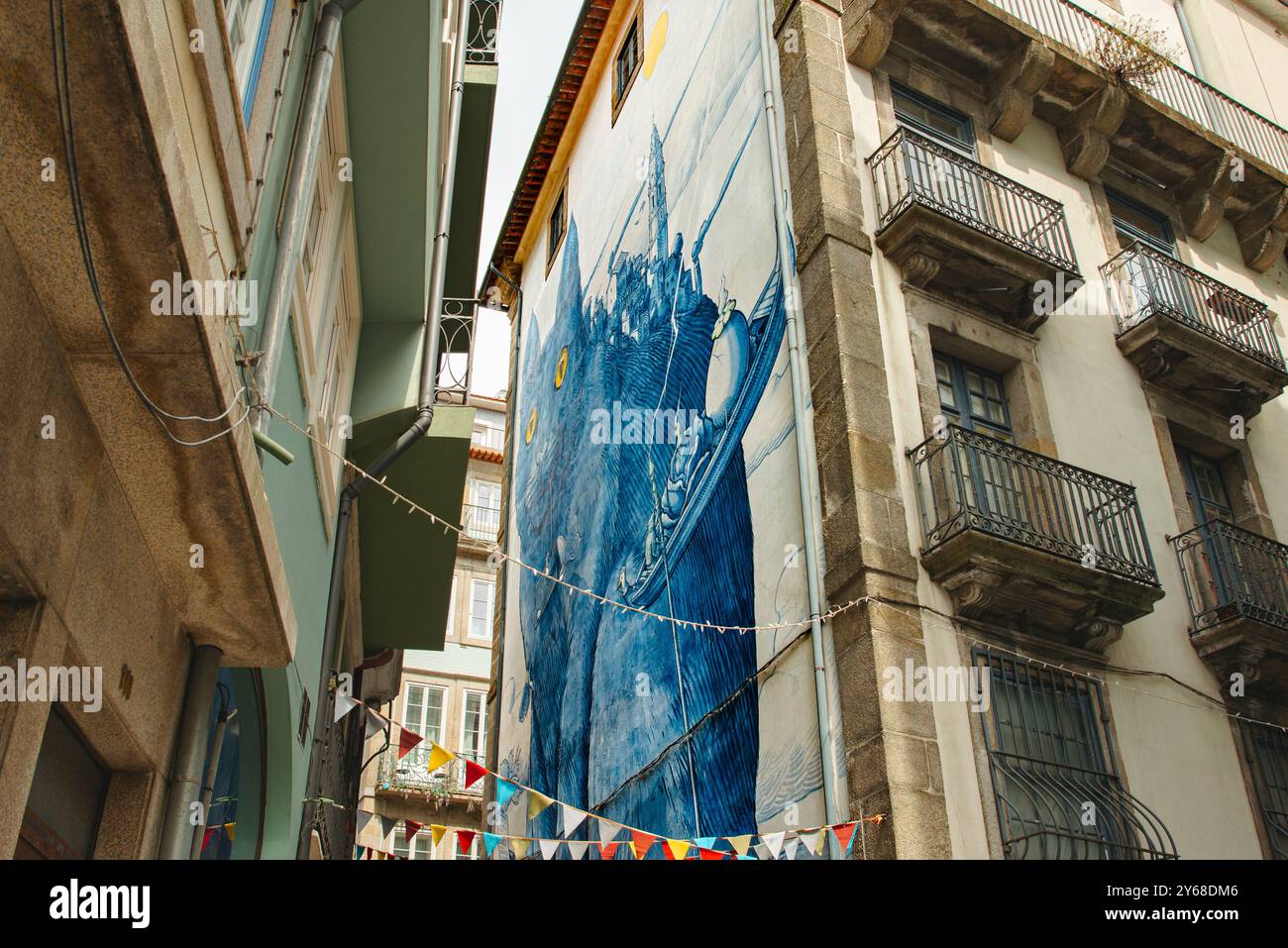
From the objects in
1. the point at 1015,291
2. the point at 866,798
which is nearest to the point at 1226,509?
the point at 1015,291

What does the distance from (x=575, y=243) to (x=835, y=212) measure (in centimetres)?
960

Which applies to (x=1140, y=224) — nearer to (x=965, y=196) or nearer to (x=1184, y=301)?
(x=1184, y=301)

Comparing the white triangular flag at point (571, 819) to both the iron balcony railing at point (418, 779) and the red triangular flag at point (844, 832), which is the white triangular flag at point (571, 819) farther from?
the iron balcony railing at point (418, 779)

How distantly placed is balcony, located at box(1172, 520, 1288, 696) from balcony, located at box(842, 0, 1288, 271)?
5370mm

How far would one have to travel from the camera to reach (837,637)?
964 centimetres

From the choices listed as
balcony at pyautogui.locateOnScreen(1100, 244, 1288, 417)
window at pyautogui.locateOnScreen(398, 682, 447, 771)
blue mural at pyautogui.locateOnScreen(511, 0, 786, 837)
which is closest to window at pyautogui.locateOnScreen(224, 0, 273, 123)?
blue mural at pyautogui.locateOnScreen(511, 0, 786, 837)

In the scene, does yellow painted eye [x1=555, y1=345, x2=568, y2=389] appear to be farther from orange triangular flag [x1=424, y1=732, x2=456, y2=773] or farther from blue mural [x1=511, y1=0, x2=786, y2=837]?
orange triangular flag [x1=424, y1=732, x2=456, y2=773]

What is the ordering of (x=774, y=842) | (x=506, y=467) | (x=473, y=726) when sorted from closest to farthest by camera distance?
(x=774, y=842) → (x=506, y=467) → (x=473, y=726)

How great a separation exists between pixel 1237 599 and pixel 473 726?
2427 cm

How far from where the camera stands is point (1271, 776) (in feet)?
37.0

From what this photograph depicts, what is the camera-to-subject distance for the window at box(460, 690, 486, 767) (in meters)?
31.8

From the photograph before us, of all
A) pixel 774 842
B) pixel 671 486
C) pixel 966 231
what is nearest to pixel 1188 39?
pixel 966 231
